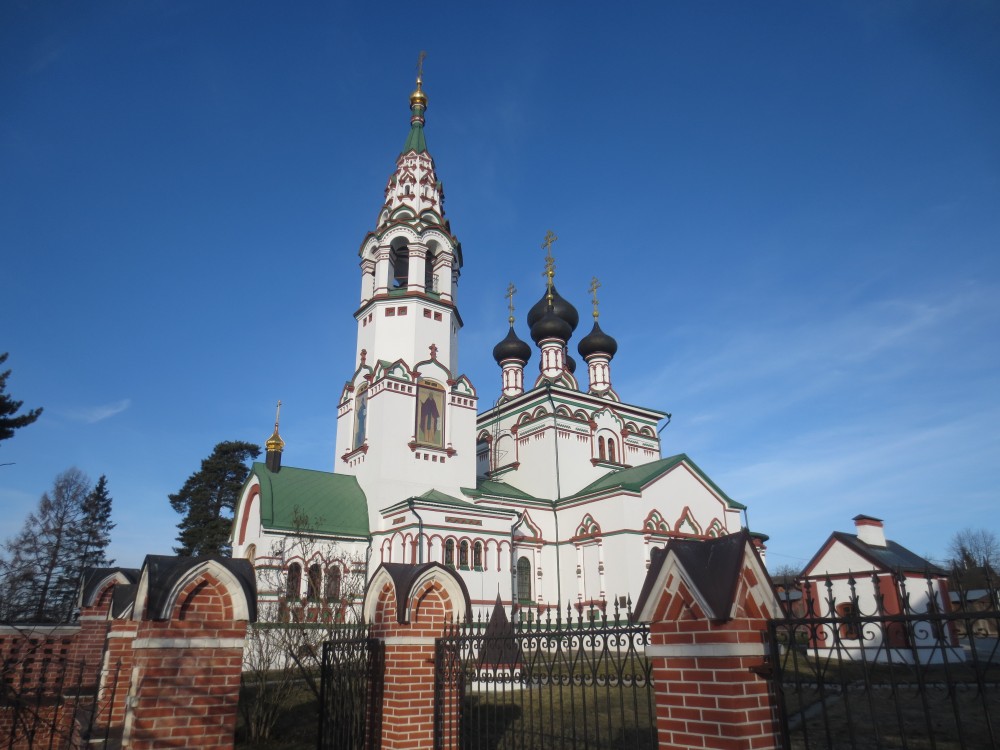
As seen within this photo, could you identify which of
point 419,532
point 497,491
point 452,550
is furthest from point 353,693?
point 497,491

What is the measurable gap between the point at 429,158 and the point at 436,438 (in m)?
12.2

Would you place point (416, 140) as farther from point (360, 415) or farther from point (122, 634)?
point (122, 634)

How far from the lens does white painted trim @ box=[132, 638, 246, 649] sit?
5.27 m

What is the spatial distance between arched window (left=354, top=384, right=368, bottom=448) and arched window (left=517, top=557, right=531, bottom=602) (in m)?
6.98

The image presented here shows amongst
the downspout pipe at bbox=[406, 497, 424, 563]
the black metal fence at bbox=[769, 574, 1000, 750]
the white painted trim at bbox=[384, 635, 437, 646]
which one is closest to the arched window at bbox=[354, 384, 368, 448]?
the downspout pipe at bbox=[406, 497, 424, 563]

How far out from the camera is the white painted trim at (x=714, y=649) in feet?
13.0

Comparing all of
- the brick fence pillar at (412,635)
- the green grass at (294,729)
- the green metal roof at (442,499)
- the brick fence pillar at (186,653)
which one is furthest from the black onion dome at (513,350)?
the brick fence pillar at (186,653)

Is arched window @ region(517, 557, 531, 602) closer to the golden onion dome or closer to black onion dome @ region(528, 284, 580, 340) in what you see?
black onion dome @ region(528, 284, 580, 340)

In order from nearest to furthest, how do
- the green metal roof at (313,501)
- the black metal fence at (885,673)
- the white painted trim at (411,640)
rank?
1. the black metal fence at (885,673)
2. the white painted trim at (411,640)
3. the green metal roof at (313,501)

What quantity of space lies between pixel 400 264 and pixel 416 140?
19.0ft

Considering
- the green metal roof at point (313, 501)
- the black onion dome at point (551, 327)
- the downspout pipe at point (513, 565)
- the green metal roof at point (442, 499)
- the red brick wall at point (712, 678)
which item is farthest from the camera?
the black onion dome at point (551, 327)

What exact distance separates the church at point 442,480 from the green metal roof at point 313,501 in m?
0.04

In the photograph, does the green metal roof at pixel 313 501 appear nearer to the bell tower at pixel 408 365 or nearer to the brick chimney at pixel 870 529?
the bell tower at pixel 408 365

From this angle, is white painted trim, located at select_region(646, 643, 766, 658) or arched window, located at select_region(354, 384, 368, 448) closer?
white painted trim, located at select_region(646, 643, 766, 658)
